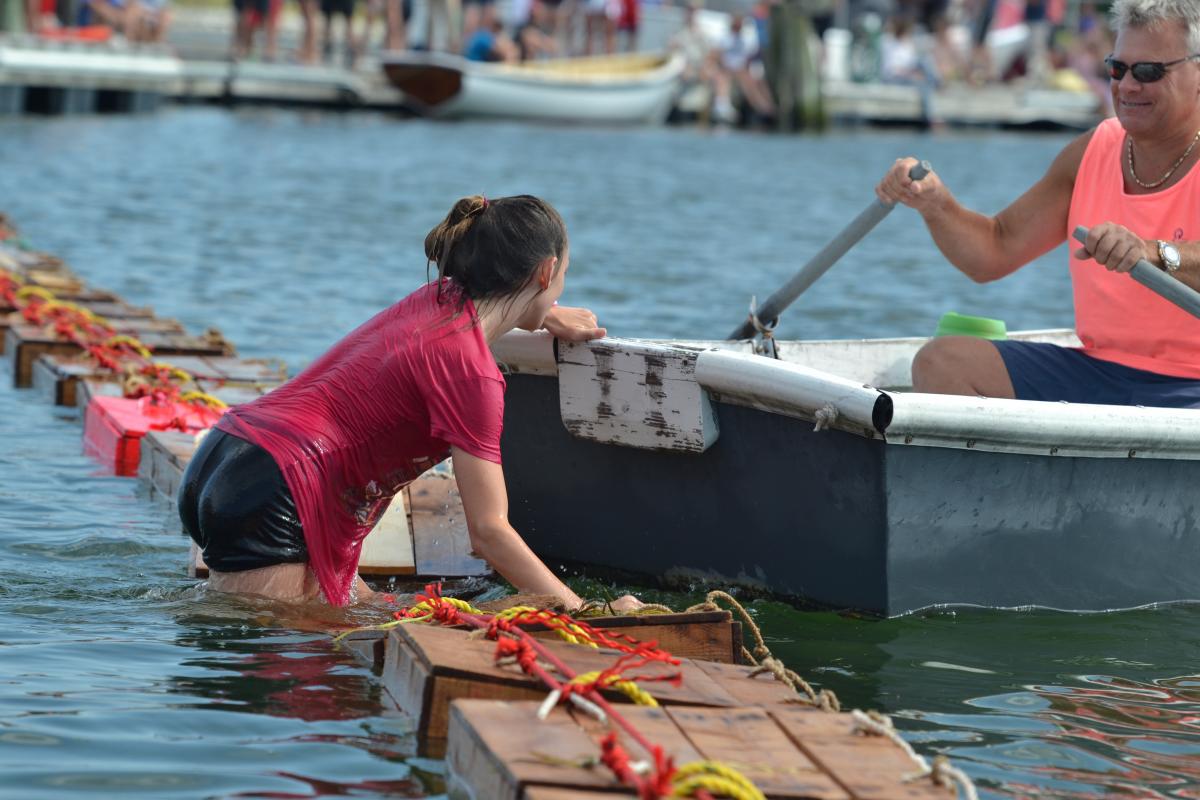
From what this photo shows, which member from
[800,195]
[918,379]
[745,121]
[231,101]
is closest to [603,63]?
[745,121]

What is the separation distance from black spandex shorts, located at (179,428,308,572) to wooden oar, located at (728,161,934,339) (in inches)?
78.6

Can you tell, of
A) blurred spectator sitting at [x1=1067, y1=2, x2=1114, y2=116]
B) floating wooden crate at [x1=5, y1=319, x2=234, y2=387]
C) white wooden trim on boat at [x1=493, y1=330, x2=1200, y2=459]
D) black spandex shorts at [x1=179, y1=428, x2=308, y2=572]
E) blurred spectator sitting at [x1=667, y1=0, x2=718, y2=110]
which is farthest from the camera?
blurred spectator sitting at [x1=1067, y1=2, x2=1114, y2=116]

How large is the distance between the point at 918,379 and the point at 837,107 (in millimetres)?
28927

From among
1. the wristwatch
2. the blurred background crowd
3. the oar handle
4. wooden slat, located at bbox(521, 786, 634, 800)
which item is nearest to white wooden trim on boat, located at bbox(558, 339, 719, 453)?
the oar handle

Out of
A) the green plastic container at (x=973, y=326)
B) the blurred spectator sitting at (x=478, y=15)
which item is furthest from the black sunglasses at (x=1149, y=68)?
the blurred spectator sitting at (x=478, y=15)

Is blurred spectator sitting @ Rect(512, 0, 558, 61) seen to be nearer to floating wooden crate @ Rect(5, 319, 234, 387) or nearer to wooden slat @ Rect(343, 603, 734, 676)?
floating wooden crate @ Rect(5, 319, 234, 387)

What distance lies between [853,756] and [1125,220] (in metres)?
2.55

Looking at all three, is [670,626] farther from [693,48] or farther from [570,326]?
[693,48]

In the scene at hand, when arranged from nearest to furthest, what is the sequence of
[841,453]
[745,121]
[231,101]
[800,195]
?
[841,453]
[800,195]
[231,101]
[745,121]

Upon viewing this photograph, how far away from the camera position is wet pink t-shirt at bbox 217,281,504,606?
4.32 metres

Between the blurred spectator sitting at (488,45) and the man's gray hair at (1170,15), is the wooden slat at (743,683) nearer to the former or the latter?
the man's gray hair at (1170,15)

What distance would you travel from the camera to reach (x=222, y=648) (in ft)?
15.0

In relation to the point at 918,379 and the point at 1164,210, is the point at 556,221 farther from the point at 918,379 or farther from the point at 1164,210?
the point at 1164,210

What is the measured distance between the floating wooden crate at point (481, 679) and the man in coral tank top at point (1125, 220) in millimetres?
1728
